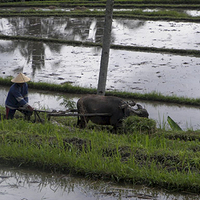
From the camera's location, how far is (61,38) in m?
12.5

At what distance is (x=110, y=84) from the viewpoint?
27.3 ft

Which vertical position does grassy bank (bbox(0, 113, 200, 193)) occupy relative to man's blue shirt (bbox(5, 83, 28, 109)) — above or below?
below

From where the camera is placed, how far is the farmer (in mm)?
5648

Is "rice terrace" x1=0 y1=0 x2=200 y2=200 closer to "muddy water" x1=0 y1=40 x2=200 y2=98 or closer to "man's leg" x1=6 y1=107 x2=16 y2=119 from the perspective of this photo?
"muddy water" x1=0 y1=40 x2=200 y2=98

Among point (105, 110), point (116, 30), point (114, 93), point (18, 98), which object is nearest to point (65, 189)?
point (105, 110)

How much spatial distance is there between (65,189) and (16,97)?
2.53m

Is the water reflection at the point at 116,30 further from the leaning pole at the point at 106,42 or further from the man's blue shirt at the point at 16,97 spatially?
the man's blue shirt at the point at 16,97

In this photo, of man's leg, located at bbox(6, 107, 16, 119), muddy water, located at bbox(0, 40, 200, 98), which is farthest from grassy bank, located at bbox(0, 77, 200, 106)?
man's leg, located at bbox(6, 107, 16, 119)

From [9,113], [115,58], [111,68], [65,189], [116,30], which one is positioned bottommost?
[65,189]

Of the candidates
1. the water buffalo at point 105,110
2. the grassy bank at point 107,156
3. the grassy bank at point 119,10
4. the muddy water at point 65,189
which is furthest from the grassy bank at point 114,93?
the grassy bank at point 119,10

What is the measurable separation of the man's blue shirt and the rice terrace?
0.30 m

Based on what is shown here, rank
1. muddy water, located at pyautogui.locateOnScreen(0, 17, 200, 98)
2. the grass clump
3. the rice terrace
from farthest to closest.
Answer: muddy water, located at pyautogui.locateOnScreen(0, 17, 200, 98) → the grass clump → the rice terrace

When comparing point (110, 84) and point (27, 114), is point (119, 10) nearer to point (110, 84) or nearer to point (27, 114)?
point (110, 84)

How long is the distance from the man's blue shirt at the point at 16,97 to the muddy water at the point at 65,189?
1993 millimetres
